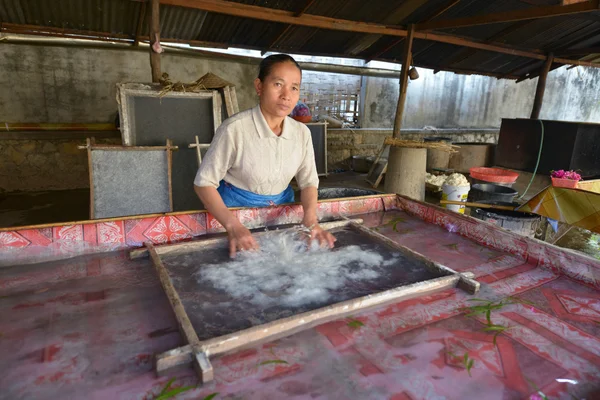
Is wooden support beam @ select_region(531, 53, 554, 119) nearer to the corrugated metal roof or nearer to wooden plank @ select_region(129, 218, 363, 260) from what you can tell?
the corrugated metal roof

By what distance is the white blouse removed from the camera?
7.26 ft

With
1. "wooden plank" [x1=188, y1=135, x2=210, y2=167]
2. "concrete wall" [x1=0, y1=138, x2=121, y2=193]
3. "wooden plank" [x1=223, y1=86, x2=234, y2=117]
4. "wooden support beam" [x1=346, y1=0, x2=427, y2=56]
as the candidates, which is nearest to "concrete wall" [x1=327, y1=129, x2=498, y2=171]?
"wooden support beam" [x1=346, y1=0, x2=427, y2=56]

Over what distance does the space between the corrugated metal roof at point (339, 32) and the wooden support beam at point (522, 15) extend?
0.82 ft

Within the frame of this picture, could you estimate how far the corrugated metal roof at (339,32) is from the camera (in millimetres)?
5359

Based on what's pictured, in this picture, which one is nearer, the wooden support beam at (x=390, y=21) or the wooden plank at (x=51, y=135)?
the wooden support beam at (x=390, y=21)

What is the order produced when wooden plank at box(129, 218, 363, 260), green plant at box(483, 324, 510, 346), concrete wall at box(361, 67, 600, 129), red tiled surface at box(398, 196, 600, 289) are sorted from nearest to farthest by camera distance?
green plant at box(483, 324, 510, 346), red tiled surface at box(398, 196, 600, 289), wooden plank at box(129, 218, 363, 260), concrete wall at box(361, 67, 600, 129)

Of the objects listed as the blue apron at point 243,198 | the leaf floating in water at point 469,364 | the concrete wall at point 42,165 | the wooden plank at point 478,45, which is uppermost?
the wooden plank at point 478,45

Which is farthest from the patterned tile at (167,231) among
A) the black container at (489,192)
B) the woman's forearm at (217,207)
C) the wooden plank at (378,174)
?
the wooden plank at (378,174)

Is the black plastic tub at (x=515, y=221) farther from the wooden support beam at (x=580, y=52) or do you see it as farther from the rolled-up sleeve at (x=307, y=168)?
the wooden support beam at (x=580, y=52)

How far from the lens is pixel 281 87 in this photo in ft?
6.70

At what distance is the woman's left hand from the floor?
0.62 meters

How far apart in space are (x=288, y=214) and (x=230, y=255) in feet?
2.28

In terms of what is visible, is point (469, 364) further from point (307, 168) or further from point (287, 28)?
point (287, 28)

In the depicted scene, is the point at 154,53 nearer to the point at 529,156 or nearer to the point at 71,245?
the point at 71,245
